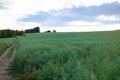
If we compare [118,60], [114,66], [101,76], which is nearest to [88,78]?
[101,76]

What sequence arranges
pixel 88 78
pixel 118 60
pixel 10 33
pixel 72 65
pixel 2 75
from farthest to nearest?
pixel 10 33 → pixel 2 75 → pixel 72 65 → pixel 118 60 → pixel 88 78

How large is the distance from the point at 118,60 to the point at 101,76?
182 centimetres

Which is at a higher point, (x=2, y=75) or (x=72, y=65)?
(x=72, y=65)

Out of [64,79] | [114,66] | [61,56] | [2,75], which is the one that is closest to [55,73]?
[64,79]

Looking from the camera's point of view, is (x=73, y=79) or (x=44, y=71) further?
(x=44, y=71)

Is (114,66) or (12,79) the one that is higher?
(114,66)

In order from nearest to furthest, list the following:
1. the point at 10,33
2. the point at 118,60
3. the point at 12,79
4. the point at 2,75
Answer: the point at 118,60
the point at 12,79
the point at 2,75
the point at 10,33

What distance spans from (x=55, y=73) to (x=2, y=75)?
18.4 feet

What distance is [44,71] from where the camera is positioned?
12461mm

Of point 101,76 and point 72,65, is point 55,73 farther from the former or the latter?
point 101,76

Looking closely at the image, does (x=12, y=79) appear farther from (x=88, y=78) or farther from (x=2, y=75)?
(x=88, y=78)

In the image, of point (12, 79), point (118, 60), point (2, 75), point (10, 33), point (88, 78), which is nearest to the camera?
point (88, 78)

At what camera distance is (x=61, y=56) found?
15.2 metres

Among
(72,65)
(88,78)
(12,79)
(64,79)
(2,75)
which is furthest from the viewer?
(2,75)
